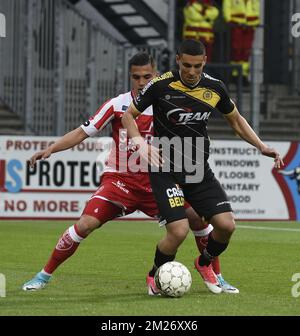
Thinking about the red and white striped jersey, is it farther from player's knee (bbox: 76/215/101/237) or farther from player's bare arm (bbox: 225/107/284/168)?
player's bare arm (bbox: 225/107/284/168)

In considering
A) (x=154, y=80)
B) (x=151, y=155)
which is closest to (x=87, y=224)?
(x=151, y=155)

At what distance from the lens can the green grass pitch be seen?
8.94 metres

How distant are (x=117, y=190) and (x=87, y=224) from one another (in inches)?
18.8

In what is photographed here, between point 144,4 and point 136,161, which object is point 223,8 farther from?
point 136,161

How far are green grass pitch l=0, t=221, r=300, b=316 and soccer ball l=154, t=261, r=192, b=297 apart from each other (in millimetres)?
88

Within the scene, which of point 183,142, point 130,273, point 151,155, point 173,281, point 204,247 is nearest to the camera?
point 151,155

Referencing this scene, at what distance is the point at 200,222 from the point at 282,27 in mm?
19715

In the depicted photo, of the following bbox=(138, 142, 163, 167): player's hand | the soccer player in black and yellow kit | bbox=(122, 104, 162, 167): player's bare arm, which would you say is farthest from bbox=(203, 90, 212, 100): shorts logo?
bbox=(138, 142, 163, 167): player's hand

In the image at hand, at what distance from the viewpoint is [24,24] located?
2427 cm

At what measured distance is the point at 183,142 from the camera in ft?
32.3

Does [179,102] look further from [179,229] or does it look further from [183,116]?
[179,229]

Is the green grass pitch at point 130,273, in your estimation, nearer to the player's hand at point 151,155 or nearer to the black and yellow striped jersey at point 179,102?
the player's hand at point 151,155

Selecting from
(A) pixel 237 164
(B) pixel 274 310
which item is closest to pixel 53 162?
(A) pixel 237 164

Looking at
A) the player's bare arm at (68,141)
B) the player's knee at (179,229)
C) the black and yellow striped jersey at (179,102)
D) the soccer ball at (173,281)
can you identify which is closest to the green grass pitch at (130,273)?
the soccer ball at (173,281)
